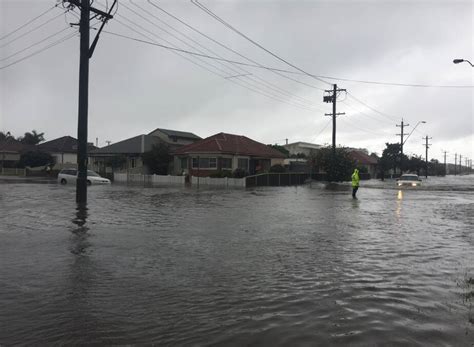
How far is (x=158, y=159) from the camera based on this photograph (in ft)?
147

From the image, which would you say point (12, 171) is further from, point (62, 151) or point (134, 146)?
point (134, 146)

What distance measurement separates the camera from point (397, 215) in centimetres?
1481

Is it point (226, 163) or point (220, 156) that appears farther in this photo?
point (226, 163)

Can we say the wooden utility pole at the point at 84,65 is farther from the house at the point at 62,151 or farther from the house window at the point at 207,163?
the house at the point at 62,151

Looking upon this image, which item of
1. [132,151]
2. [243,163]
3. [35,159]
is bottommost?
[243,163]

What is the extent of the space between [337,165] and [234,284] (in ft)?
126

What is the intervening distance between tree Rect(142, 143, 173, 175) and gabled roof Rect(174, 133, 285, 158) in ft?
4.92

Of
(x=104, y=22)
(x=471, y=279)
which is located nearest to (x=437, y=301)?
(x=471, y=279)

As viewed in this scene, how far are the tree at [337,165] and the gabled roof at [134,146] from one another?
19282mm

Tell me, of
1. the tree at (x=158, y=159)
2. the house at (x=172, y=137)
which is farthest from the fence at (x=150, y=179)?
the house at (x=172, y=137)

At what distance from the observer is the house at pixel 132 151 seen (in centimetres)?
4800

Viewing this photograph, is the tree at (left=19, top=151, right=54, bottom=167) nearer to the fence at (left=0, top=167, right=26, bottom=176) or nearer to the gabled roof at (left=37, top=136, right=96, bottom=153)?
the fence at (left=0, top=167, right=26, bottom=176)

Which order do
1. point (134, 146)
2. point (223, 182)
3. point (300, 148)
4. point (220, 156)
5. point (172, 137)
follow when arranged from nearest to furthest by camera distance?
point (223, 182), point (220, 156), point (134, 146), point (172, 137), point (300, 148)

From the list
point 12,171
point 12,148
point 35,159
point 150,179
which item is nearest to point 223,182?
point 150,179
